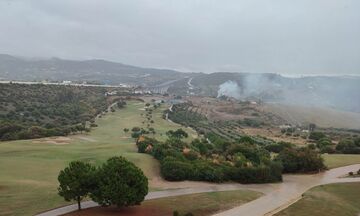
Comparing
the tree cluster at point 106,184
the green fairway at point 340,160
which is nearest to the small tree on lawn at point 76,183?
the tree cluster at point 106,184

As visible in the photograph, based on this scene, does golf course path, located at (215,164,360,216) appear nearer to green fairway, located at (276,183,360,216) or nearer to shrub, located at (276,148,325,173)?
green fairway, located at (276,183,360,216)

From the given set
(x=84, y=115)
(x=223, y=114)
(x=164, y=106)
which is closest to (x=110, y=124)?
(x=84, y=115)

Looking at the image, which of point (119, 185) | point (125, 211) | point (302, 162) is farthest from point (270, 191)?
point (119, 185)

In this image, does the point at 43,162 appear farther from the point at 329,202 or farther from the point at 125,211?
the point at 329,202

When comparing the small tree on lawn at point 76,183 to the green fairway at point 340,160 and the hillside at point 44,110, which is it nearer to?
the green fairway at point 340,160

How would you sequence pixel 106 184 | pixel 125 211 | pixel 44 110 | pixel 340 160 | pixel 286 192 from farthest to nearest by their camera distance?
pixel 44 110 → pixel 340 160 → pixel 286 192 → pixel 125 211 → pixel 106 184

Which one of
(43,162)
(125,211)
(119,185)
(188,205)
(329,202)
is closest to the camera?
(119,185)

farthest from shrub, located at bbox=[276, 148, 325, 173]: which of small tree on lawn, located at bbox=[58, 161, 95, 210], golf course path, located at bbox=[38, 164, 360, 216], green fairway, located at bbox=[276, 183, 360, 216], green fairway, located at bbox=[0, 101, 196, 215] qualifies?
small tree on lawn, located at bbox=[58, 161, 95, 210]
